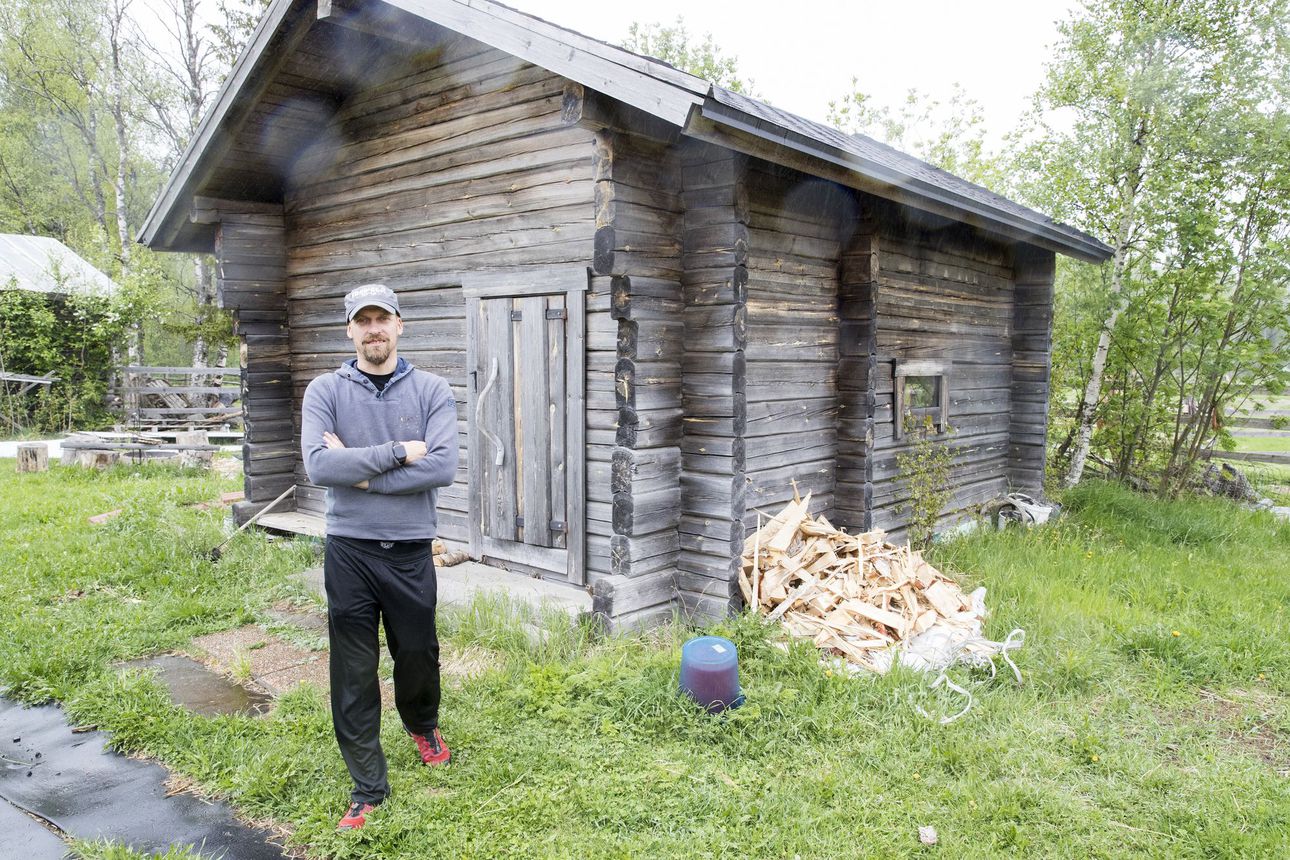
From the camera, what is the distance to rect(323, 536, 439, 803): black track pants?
11.7 feet

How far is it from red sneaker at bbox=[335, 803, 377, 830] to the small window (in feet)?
17.8

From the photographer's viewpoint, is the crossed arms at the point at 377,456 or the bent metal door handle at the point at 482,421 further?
the bent metal door handle at the point at 482,421

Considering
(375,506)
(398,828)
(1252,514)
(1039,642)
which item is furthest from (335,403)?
(1252,514)

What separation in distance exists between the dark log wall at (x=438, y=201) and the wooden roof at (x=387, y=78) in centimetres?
26

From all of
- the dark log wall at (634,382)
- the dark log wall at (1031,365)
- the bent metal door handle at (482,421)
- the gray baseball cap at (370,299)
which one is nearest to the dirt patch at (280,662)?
the dark log wall at (634,382)

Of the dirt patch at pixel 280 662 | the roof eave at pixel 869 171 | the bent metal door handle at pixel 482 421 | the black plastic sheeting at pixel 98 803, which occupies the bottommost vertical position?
the black plastic sheeting at pixel 98 803

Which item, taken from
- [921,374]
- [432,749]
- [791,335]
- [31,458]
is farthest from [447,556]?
[31,458]

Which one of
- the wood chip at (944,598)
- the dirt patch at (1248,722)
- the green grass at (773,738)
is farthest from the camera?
the wood chip at (944,598)

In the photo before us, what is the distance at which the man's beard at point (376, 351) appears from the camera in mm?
3666

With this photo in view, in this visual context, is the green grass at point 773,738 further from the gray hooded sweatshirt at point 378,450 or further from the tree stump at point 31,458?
the tree stump at point 31,458

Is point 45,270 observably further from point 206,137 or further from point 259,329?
point 206,137

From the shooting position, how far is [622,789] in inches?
147

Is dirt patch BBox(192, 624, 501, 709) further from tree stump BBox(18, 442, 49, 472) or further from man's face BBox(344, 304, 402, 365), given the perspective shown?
tree stump BBox(18, 442, 49, 472)

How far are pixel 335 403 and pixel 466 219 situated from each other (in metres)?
3.19
